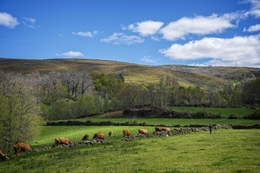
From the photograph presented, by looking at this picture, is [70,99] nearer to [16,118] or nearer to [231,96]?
[16,118]

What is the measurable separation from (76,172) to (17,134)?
88.6ft

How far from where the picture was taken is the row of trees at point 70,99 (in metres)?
41.3

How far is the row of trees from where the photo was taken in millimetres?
41281

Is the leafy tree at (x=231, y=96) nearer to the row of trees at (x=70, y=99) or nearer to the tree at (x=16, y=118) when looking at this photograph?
the row of trees at (x=70, y=99)

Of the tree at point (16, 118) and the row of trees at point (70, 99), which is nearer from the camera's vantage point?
the tree at point (16, 118)

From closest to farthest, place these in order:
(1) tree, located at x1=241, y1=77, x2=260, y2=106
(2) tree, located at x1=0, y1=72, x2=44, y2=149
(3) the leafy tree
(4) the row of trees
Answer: (2) tree, located at x1=0, y1=72, x2=44, y2=149 < (4) the row of trees < (3) the leafy tree < (1) tree, located at x1=241, y1=77, x2=260, y2=106

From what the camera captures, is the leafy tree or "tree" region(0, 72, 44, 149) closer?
"tree" region(0, 72, 44, 149)

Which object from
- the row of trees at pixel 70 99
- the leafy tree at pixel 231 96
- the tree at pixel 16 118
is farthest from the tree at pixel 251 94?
the tree at pixel 16 118

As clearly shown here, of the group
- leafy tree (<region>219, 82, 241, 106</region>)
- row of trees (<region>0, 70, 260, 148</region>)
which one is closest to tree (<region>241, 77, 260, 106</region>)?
row of trees (<region>0, 70, 260, 148</region>)

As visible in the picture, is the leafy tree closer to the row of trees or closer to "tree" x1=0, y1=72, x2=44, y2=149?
the row of trees

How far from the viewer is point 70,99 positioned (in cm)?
10644

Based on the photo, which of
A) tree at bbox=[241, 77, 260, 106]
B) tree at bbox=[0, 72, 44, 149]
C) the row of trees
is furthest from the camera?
tree at bbox=[241, 77, 260, 106]

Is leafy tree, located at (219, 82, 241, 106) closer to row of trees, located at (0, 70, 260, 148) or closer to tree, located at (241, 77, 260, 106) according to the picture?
row of trees, located at (0, 70, 260, 148)

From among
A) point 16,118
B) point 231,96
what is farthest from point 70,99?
point 231,96
